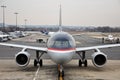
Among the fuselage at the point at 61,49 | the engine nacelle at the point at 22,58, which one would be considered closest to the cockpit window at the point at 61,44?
the fuselage at the point at 61,49

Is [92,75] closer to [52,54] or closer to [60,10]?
[52,54]

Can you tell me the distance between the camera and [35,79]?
15.7 meters

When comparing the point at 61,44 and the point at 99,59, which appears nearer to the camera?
the point at 61,44

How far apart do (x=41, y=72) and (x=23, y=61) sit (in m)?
1.99

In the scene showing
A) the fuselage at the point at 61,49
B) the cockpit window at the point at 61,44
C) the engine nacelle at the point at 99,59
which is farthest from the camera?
the engine nacelle at the point at 99,59

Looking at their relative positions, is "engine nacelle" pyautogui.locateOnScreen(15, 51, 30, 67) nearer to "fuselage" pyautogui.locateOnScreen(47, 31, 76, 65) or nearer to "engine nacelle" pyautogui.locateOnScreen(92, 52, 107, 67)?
"fuselage" pyautogui.locateOnScreen(47, 31, 76, 65)

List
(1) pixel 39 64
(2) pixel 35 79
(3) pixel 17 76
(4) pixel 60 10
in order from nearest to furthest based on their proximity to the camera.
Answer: (2) pixel 35 79, (3) pixel 17 76, (1) pixel 39 64, (4) pixel 60 10

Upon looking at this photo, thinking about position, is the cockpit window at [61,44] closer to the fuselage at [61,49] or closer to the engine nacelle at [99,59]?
the fuselage at [61,49]

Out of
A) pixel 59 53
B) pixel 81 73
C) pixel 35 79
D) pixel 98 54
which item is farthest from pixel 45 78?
pixel 98 54

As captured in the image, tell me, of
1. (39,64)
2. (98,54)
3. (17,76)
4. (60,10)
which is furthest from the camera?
(60,10)

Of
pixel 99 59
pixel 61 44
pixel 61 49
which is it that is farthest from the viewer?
pixel 99 59

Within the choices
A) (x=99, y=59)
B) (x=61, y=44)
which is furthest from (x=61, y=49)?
(x=99, y=59)

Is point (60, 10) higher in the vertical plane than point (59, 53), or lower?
higher

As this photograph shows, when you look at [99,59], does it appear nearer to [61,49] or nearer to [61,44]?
[61,44]
